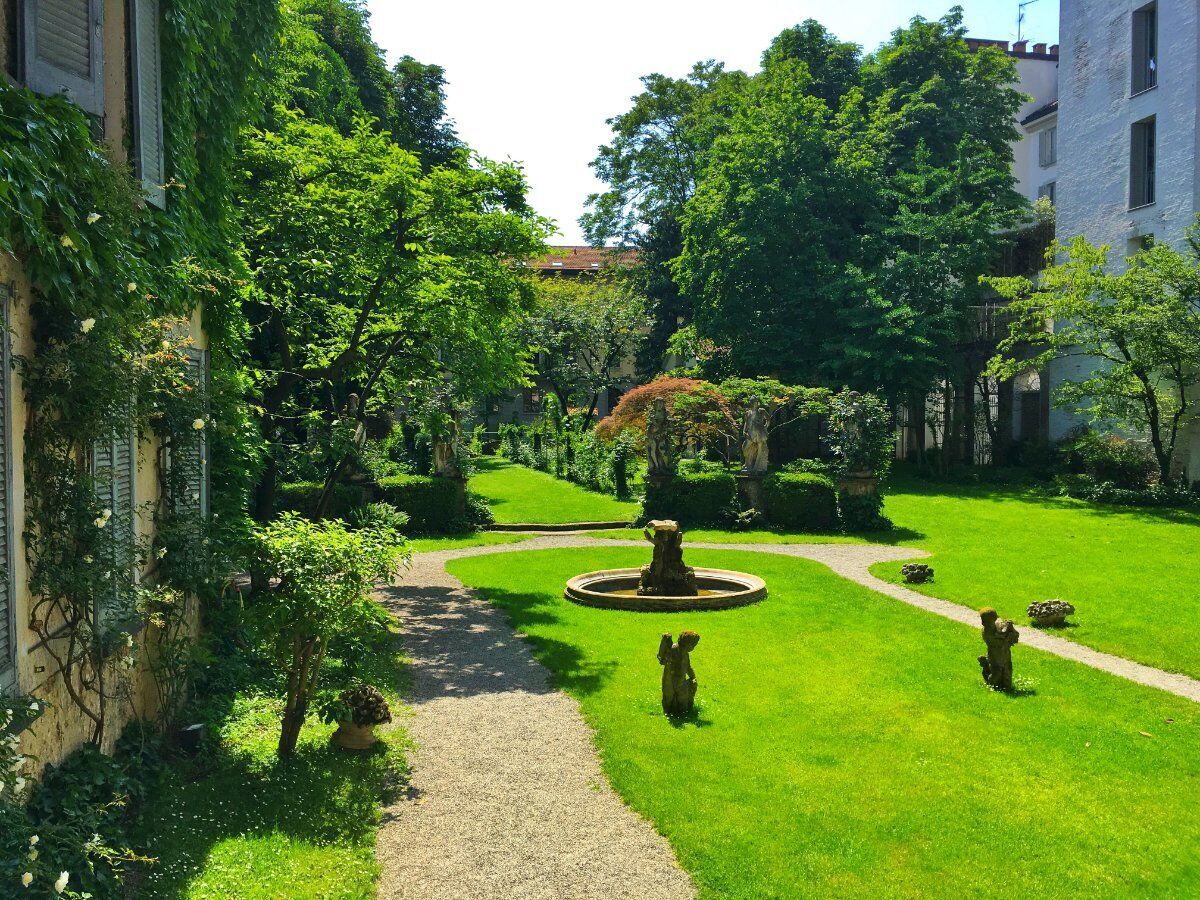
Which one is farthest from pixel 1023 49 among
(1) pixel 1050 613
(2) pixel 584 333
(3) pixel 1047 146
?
(1) pixel 1050 613

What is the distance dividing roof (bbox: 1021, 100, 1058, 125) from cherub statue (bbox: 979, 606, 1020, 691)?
116ft

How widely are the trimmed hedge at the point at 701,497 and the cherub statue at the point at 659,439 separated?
1.53 feet

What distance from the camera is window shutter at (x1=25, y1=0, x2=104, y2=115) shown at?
5219 millimetres

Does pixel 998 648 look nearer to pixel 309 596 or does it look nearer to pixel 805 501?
pixel 309 596

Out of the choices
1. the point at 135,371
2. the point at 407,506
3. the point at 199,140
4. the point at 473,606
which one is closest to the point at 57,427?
the point at 135,371

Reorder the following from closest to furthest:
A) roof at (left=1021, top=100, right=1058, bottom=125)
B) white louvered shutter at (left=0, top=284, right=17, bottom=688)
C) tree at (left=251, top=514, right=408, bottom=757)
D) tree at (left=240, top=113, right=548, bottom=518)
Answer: white louvered shutter at (left=0, top=284, right=17, bottom=688), tree at (left=251, top=514, right=408, bottom=757), tree at (left=240, top=113, right=548, bottom=518), roof at (left=1021, top=100, right=1058, bottom=125)

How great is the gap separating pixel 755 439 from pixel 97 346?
60.3 ft

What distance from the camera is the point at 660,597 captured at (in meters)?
14.3

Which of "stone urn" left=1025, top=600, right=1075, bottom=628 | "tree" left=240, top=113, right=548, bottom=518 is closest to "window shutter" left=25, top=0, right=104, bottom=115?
"tree" left=240, top=113, right=548, bottom=518

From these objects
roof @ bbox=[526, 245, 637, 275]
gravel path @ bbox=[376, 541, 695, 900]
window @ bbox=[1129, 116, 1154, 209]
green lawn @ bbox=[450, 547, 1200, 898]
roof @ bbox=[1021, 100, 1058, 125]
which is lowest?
gravel path @ bbox=[376, 541, 695, 900]

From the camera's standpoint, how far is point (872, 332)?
29.0 metres

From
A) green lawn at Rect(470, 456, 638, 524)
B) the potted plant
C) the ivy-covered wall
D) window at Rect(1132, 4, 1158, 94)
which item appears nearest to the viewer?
the ivy-covered wall

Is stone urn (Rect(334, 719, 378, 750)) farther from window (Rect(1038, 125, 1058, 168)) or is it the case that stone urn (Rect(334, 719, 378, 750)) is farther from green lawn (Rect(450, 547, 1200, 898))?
window (Rect(1038, 125, 1058, 168))

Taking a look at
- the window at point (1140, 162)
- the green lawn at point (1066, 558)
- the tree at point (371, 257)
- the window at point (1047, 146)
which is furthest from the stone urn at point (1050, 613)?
the window at point (1047, 146)
